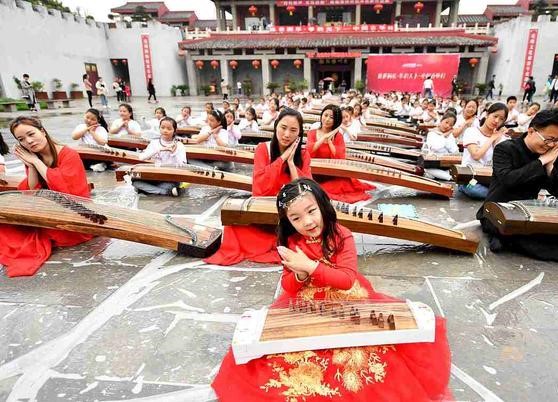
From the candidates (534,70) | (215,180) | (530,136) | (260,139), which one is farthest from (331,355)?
(534,70)

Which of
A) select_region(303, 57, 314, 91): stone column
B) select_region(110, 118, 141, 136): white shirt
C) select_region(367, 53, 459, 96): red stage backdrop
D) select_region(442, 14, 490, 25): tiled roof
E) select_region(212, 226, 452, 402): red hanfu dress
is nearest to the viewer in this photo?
select_region(212, 226, 452, 402): red hanfu dress

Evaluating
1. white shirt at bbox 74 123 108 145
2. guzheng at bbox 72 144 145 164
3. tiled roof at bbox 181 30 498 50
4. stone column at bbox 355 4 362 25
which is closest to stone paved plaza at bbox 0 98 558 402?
guzheng at bbox 72 144 145 164

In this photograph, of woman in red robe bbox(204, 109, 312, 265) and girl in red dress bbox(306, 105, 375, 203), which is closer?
woman in red robe bbox(204, 109, 312, 265)

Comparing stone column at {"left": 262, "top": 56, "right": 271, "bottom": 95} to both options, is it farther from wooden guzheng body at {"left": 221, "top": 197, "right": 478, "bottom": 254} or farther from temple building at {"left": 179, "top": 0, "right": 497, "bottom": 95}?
wooden guzheng body at {"left": 221, "top": 197, "right": 478, "bottom": 254}

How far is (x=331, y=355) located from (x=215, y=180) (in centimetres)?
308

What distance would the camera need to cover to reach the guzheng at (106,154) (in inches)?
214

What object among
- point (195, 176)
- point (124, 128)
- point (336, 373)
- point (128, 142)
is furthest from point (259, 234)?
point (124, 128)

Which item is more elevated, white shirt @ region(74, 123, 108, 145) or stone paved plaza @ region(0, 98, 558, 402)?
white shirt @ region(74, 123, 108, 145)

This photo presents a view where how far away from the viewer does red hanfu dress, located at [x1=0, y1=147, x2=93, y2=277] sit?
2885 mm

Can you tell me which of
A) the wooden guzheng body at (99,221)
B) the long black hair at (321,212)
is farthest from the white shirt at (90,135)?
the long black hair at (321,212)

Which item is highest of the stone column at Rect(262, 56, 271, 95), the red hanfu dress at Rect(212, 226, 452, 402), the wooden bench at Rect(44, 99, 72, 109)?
the stone column at Rect(262, 56, 271, 95)

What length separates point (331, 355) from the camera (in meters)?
1.51

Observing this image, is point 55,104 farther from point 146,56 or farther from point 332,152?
point 332,152

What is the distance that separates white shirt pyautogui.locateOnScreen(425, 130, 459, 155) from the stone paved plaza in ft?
10.2
